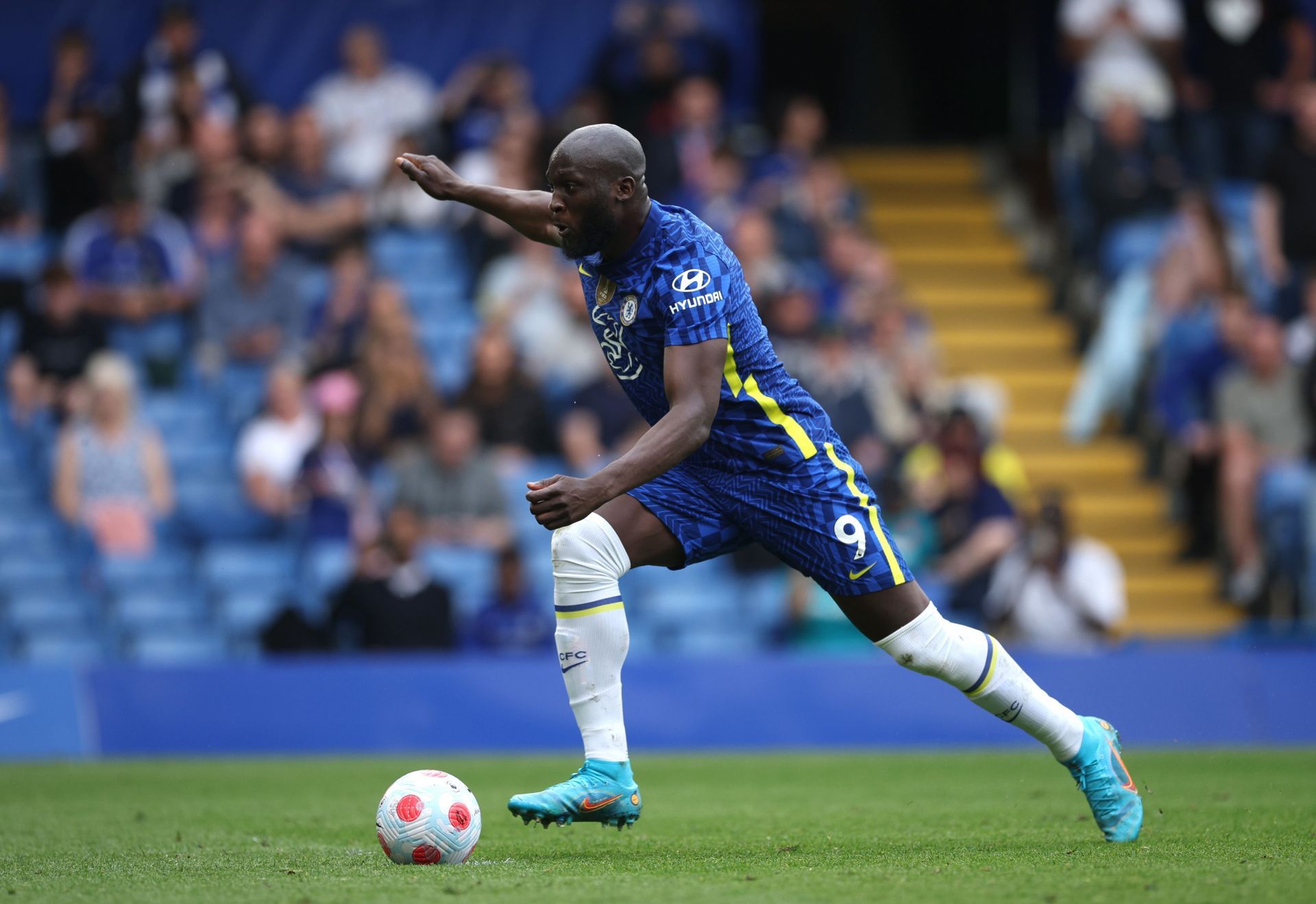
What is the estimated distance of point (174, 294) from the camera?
1445 centimetres

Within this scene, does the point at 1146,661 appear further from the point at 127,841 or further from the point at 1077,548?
the point at 127,841

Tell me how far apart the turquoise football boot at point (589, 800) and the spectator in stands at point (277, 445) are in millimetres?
7731

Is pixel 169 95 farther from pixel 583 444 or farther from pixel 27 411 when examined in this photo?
pixel 583 444

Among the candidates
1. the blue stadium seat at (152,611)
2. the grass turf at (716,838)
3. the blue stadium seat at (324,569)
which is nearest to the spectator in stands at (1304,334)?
the grass turf at (716,838)

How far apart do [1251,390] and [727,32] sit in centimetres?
697

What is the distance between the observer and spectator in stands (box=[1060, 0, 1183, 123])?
16.7m

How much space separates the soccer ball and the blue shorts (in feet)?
3.73

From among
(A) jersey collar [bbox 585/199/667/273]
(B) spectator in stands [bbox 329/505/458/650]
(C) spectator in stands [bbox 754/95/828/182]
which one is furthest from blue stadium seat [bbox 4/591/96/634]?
(A) jersey collar [bbox 585/199/667/273]

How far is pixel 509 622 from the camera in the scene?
1255 cm

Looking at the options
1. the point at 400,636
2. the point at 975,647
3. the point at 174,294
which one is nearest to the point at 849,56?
the point at 174,294

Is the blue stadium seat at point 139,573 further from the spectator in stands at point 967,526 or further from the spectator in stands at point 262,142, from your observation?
the spectator in stands at point 967,526

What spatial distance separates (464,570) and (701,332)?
25.3 ft

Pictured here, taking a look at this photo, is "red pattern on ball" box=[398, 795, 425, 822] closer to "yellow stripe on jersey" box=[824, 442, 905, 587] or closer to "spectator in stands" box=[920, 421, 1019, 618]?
"yellow stripe on jersey" box=[824, 442, 905, 587]

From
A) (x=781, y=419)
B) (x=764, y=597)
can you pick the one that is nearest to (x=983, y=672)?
(x=781, y=419)
